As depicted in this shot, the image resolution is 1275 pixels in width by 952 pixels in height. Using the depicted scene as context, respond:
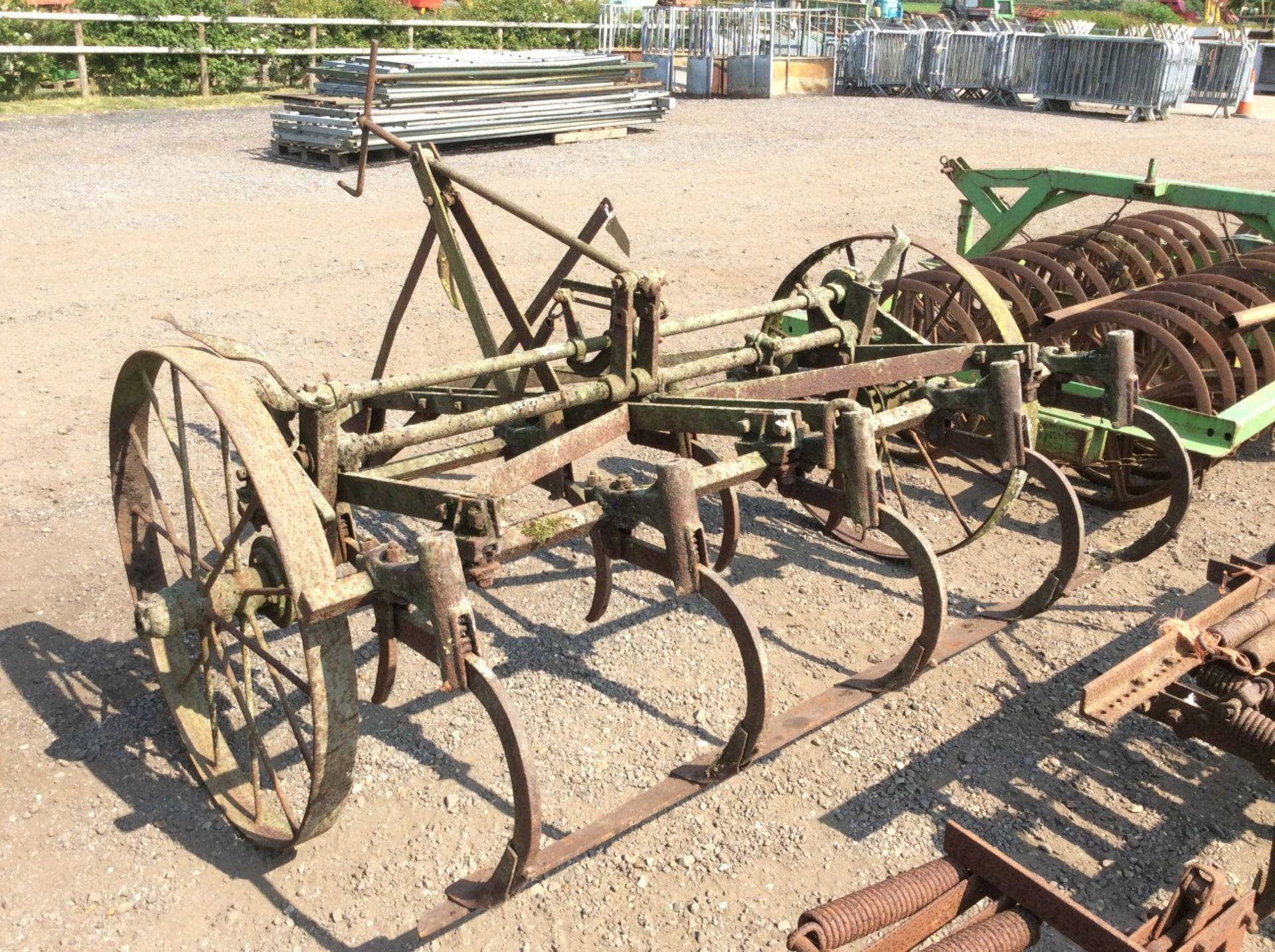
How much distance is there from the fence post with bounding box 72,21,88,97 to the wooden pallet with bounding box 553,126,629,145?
7.31 m

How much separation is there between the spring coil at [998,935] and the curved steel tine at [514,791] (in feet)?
2.94

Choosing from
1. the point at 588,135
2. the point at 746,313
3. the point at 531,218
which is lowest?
the point at 746,313

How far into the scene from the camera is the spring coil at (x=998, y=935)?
7.42 feet

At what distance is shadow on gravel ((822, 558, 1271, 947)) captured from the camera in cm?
316

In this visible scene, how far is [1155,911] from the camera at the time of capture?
2447 millimetres

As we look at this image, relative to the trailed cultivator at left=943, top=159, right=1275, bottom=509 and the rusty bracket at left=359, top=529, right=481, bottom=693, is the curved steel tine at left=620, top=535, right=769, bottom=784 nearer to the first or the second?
the rusty bracket at left=359, top=529, right=481, bottom=693

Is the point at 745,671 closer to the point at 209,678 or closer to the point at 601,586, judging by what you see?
the point at 601,586

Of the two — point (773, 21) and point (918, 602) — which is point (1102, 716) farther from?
point (773, 21)

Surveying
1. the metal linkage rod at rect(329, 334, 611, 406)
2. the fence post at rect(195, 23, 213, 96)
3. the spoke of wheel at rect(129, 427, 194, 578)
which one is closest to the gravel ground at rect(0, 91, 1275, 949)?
the spoke of wheel at rect(129, 427, 194, 578)

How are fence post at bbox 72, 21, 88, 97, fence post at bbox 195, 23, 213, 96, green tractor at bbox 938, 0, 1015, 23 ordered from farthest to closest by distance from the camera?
green tractor at bbox 938, 0, 1015, 23, fence post at bbox 195, 23, 213, 96, fence post at bbox 72, 21, 88, 97

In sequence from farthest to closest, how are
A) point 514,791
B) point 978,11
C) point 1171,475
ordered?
point 978,11 < point 1171,475 < point 514,791

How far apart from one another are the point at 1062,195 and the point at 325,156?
944 cm

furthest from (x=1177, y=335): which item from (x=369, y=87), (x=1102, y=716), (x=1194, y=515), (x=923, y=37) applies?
(x=923, y=37)

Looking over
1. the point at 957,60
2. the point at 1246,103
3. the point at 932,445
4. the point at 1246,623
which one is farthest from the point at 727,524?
the point at 1246,103
